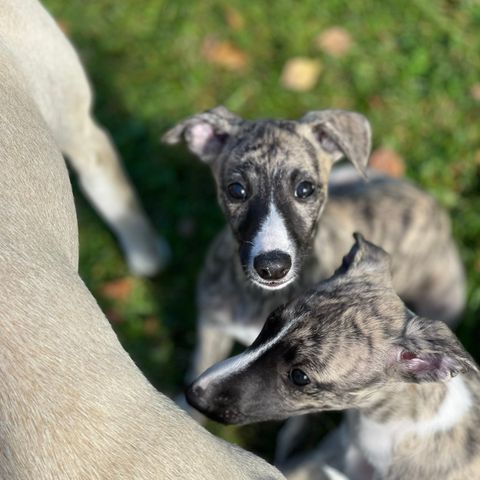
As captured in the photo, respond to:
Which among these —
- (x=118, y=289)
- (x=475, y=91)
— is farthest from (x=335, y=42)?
(x=118, y=289)

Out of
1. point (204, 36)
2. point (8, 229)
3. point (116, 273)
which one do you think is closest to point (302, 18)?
point (204, 36)

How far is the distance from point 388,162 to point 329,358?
8.19 ft

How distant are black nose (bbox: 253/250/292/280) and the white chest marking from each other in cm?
74

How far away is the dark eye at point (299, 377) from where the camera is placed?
2918 mm

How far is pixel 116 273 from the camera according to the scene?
4.91m

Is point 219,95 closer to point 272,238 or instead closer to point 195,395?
point 272,238

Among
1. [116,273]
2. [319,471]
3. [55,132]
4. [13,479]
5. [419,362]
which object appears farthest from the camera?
[116,273]

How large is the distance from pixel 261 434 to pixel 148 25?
3.04m

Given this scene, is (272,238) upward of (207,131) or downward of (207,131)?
downward

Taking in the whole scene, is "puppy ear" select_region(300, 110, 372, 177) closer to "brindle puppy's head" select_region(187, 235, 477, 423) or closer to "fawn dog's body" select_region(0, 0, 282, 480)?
"brindle puppy's head" select_region(187, 235, 477, 423)

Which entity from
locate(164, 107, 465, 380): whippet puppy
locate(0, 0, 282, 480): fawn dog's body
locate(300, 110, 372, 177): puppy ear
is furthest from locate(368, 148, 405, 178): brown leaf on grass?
locate(0, 0, 282, 480): fawn dog's body

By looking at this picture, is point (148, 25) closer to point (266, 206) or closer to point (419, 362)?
point (266, 206)

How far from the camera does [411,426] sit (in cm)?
322

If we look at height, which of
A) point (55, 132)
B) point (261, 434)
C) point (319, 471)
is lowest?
point (261, 434)
